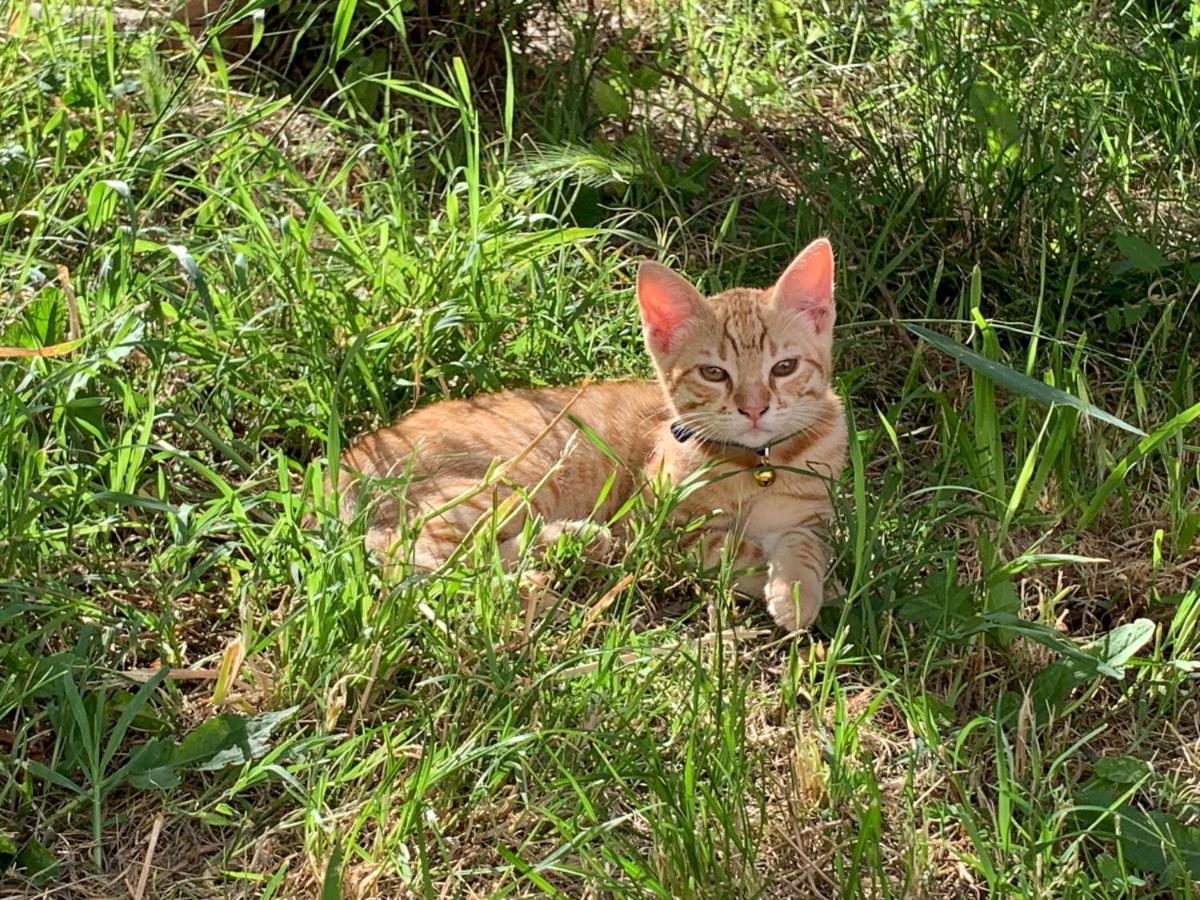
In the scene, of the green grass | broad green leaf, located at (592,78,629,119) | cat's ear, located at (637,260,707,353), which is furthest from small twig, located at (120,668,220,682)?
broad green leaf, located at (592,78,629,119)

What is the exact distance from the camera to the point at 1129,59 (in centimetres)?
463

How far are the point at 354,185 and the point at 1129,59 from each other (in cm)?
226

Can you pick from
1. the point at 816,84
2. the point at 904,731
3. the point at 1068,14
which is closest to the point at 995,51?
the point at 1068,14

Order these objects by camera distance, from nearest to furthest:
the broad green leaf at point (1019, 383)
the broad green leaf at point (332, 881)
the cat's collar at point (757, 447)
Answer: the broad green leaf at point (332, 881)
the broad green leaf at point (1019, 383)
the cat's collar at point (757, 447)

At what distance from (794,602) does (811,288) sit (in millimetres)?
832

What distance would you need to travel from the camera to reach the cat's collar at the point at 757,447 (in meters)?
3.51

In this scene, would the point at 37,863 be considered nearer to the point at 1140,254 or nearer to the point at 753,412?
the point at 753,412

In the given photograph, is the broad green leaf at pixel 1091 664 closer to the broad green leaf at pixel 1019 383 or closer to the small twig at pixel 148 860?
the broad green leaf at pixel 1019 383

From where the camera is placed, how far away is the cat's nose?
347 centimetres

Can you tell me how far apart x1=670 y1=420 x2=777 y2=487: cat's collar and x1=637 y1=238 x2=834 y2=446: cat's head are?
0.01 m

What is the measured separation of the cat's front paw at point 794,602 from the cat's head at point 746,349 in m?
0.45

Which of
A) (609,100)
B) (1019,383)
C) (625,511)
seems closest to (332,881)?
(625,511)

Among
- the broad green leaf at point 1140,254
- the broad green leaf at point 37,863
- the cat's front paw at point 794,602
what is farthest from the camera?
the broad green leaf at point 1140,254

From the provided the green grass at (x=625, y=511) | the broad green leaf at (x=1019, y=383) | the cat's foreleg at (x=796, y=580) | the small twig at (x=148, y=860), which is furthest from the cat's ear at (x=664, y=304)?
the small twig at (x=148, y=860)
